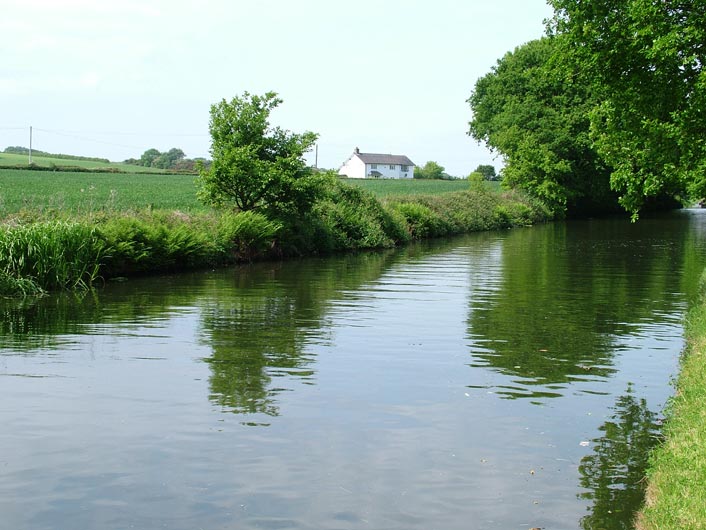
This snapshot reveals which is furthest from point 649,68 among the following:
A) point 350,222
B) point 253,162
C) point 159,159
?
point 159,159

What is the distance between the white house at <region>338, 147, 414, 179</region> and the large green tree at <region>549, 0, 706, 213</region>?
121517 mm

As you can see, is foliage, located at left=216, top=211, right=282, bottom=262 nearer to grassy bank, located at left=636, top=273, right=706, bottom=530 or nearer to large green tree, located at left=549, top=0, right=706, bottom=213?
large green tree, located at left=549, top=0, right=706, bottom=213

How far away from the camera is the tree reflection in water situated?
6.22 meters

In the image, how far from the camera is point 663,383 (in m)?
10.2

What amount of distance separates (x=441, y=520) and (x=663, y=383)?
5.32 m

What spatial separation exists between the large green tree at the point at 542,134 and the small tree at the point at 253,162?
1148 inches

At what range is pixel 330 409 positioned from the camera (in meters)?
8.99

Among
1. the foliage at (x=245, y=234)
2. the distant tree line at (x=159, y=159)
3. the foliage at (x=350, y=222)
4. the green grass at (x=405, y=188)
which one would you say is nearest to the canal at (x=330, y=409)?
the foliage at (x=245, y=234)

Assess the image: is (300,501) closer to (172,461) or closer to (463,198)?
(172,461)

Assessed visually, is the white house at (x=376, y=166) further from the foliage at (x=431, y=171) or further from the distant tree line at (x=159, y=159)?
the distant tree line at (x=159, y=159)

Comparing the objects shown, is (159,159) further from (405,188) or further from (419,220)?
(419,220)

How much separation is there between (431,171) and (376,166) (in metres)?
10.9

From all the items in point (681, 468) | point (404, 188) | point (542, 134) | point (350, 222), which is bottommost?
point (681, 468)

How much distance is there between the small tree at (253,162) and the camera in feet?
89.0
